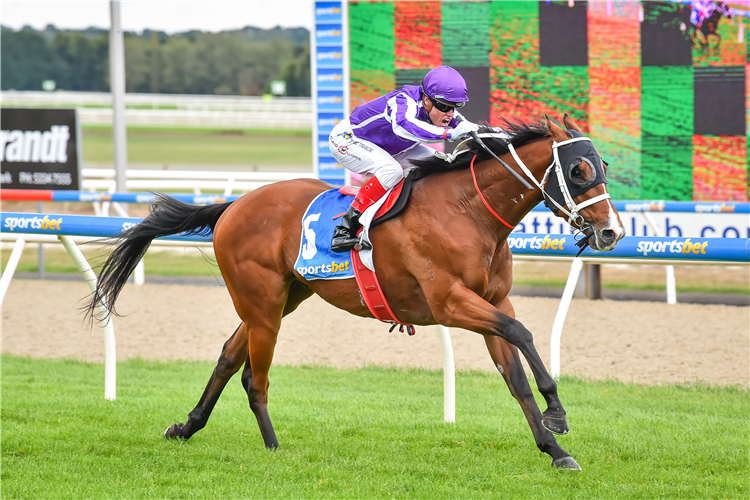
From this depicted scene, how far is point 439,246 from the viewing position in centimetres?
389

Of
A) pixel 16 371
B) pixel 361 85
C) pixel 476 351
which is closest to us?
pixel 16 371

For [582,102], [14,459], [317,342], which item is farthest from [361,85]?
[14,459]

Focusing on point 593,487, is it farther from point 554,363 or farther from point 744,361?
point 744,361

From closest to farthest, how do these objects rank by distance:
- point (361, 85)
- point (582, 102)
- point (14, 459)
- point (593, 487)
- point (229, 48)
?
point (593, 487) < point (14, 459) < point (582, 102) < point (361, 85) < point (229, 48)

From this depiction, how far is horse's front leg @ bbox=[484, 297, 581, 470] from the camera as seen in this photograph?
3.85m

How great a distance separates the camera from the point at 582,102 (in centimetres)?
851

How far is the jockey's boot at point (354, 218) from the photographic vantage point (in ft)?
13.4

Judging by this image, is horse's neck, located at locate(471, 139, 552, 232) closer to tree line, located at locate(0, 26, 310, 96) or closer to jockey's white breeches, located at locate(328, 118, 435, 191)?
jockey's white breeches, located at locate(328, 118, 435, 191)

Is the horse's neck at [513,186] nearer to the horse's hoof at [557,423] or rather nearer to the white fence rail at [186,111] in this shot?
the horse's hoof at [557,423]

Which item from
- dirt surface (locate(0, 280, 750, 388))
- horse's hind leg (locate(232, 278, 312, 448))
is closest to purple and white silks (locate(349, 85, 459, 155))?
horse's hind leg (locate(232, 278, 312, 448))

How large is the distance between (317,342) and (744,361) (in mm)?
3350

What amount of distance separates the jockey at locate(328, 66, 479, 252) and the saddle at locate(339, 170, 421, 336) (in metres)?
0.06

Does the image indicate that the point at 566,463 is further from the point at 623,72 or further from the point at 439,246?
the point at 623,72

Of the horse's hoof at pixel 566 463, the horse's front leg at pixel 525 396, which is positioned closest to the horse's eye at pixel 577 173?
the horse's front leg at pixel 525 396
